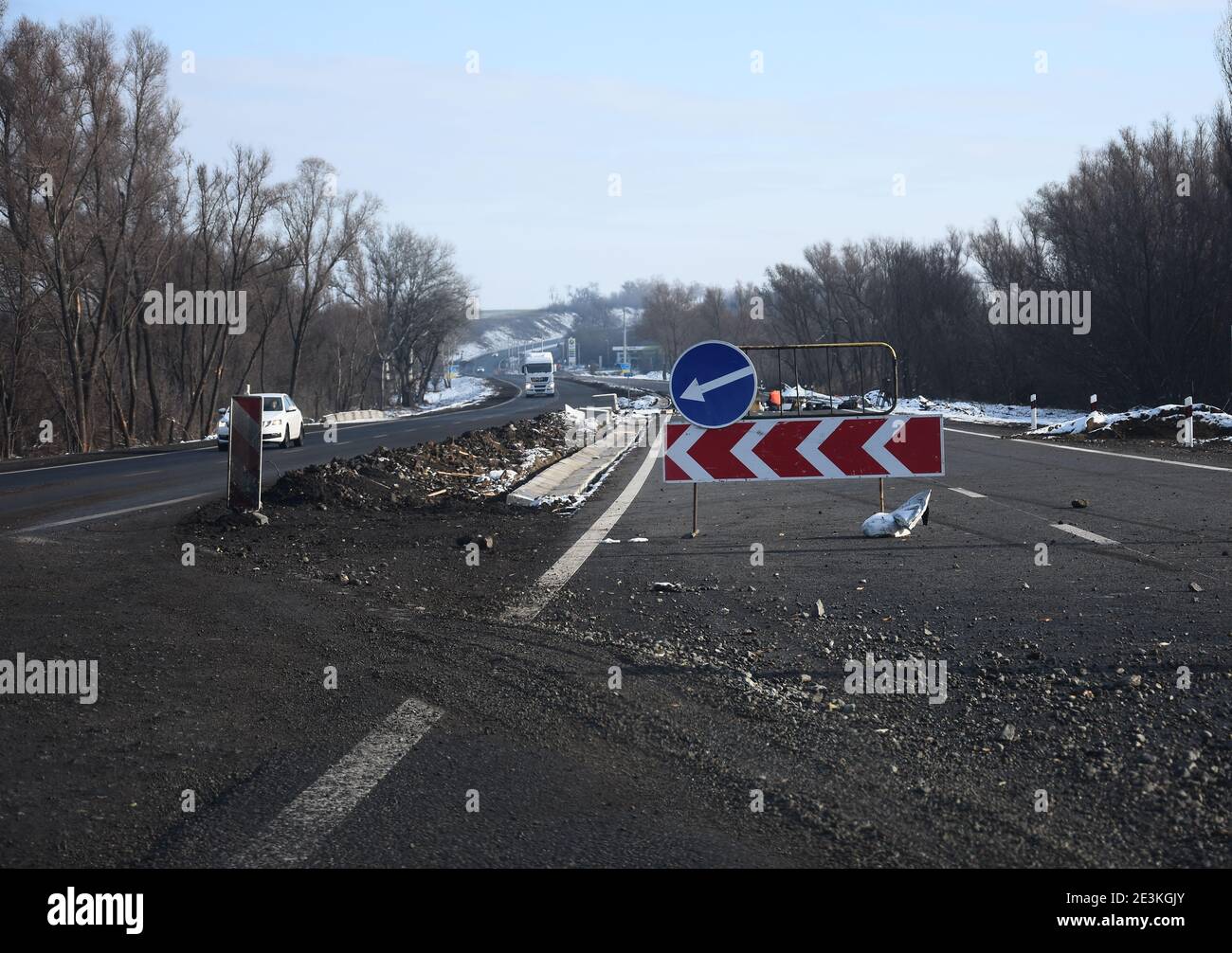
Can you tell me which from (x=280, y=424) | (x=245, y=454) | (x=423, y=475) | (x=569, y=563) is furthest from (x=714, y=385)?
(x=280, y=424)

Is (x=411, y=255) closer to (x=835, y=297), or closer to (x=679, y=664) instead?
(x=835, y=297)

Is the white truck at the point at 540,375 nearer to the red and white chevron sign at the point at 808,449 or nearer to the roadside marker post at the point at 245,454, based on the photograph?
the roadside marker post at the point at 245,454

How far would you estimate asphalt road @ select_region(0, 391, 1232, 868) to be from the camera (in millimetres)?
4004

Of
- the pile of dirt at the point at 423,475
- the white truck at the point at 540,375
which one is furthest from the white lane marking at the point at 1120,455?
the white truck at the point at 540,375

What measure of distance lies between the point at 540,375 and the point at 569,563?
84.2 meters

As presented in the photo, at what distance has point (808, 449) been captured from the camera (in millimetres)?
11297

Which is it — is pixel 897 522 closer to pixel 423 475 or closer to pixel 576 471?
pixel 423 475

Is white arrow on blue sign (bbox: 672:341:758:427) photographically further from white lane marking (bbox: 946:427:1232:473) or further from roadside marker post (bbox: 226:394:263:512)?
white lane marking (bbox: 946:427:1232:473)

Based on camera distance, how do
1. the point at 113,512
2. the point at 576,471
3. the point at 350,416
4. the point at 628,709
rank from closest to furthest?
the point at 628,709 → the point at 113,512 → the point at 576,471 → the point at 350,416

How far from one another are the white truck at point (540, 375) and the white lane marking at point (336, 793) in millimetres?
88551

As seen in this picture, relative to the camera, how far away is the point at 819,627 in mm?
7488

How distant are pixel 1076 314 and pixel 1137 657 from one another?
157 ft

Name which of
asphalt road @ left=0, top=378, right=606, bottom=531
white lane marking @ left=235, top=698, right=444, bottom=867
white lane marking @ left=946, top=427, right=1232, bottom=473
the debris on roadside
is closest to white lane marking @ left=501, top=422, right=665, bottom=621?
the debris on roadside

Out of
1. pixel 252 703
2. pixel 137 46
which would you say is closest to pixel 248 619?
pixel 252 703
